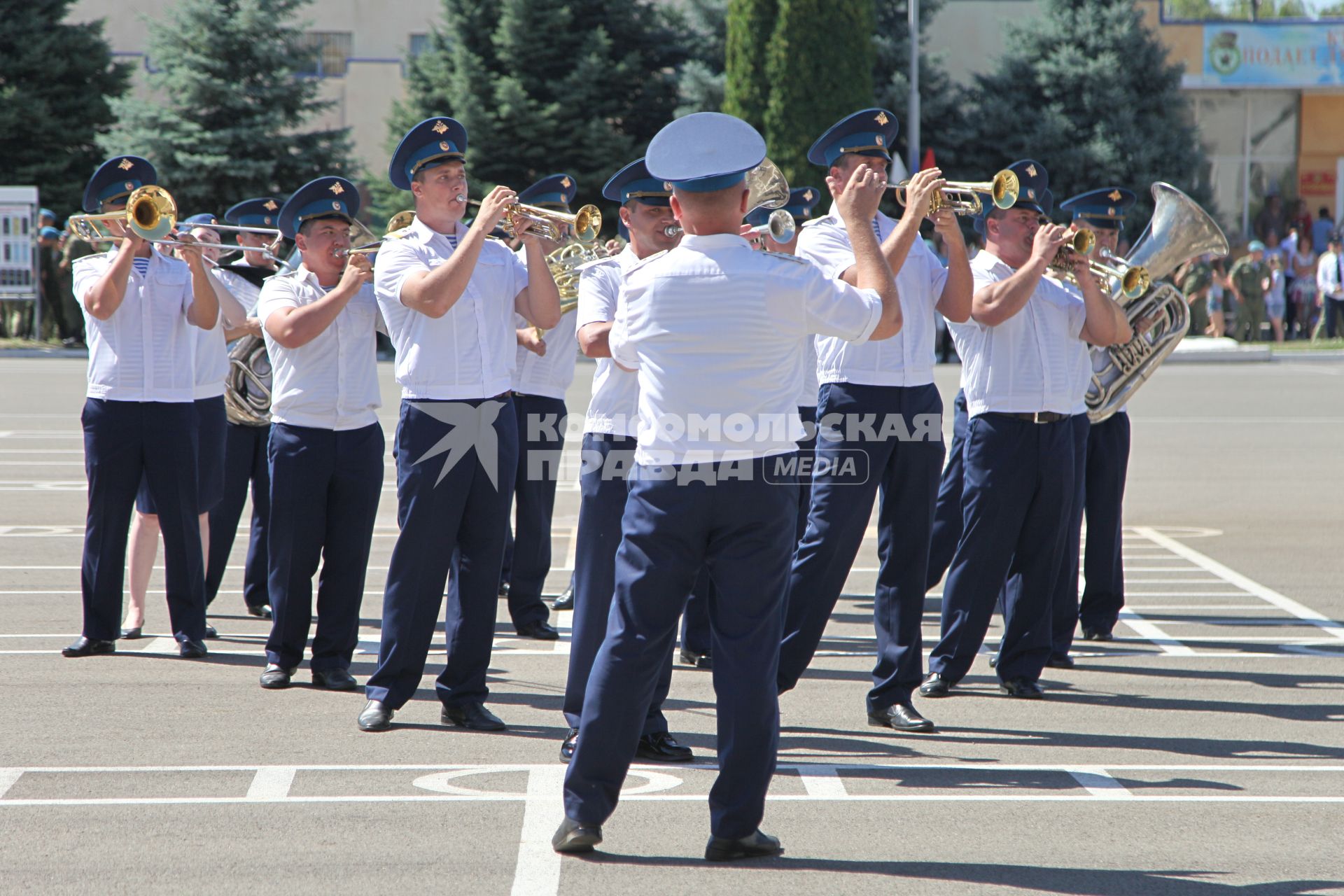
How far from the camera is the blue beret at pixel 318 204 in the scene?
22.0 feet

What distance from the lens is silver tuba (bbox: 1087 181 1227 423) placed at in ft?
26.5

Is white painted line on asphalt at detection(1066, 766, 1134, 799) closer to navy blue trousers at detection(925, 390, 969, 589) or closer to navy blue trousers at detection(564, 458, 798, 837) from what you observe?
navy blue trousers at detection(564, 458, 798, 837)

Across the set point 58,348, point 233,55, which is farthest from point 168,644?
point 233,55

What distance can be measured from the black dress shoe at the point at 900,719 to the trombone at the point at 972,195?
6.45 feet

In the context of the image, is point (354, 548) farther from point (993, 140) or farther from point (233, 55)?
point (993, 140)

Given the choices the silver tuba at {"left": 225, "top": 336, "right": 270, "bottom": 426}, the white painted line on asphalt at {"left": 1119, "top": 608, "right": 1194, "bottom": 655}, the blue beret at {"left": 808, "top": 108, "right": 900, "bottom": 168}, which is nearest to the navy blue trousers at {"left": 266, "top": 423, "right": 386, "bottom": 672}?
the silver tuba at {"left": 225, "top": 336, "right": 270, "bottom": 426}

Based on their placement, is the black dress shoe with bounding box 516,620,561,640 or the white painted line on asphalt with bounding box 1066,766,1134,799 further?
the black dress shoe with bounding box 516,620,561,640

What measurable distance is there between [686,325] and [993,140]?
96.6 feet

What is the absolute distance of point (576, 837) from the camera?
4559 millimetres

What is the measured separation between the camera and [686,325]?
4426mm

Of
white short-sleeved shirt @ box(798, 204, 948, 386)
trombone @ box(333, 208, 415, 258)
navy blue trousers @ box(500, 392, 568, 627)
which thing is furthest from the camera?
navy blue trousers @ box(500, 392, 568, 627)

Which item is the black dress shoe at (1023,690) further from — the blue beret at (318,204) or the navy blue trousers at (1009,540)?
the blue beret at (318,204)

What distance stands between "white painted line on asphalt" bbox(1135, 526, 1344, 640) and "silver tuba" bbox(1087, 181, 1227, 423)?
1.58 m

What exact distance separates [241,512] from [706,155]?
491 cm
